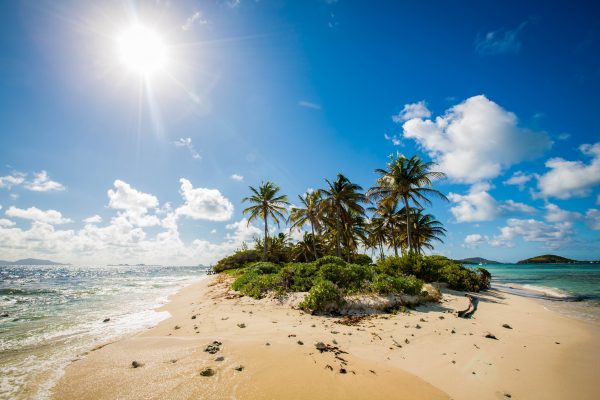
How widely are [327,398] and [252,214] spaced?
3380 cm

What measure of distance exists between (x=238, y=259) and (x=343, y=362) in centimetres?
4193

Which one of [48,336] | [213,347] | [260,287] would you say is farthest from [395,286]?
[48,336]

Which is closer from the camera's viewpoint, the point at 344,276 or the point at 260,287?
the point at 344,276

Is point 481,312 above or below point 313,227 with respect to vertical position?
below

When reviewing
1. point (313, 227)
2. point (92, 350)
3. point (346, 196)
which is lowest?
point (92, 350)

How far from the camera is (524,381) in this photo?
4766mm

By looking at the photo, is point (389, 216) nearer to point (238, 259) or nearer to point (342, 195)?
point (342, 195)

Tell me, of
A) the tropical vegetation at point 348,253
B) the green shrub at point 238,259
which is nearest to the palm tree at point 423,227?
the tropical vegetation at point 348,253

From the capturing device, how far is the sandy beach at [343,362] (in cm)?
428

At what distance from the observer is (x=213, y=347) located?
19.4 ft

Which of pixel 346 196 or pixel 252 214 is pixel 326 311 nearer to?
pixel 346 196

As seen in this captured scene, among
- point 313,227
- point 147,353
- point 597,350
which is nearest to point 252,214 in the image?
point 313,227

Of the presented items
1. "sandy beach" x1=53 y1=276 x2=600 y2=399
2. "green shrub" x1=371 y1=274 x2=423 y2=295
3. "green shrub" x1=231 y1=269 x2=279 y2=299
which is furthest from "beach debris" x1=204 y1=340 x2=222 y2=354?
"green shrub" x1=371 y1=274 x2=423 y2=295

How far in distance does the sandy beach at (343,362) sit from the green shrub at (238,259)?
3679cm
